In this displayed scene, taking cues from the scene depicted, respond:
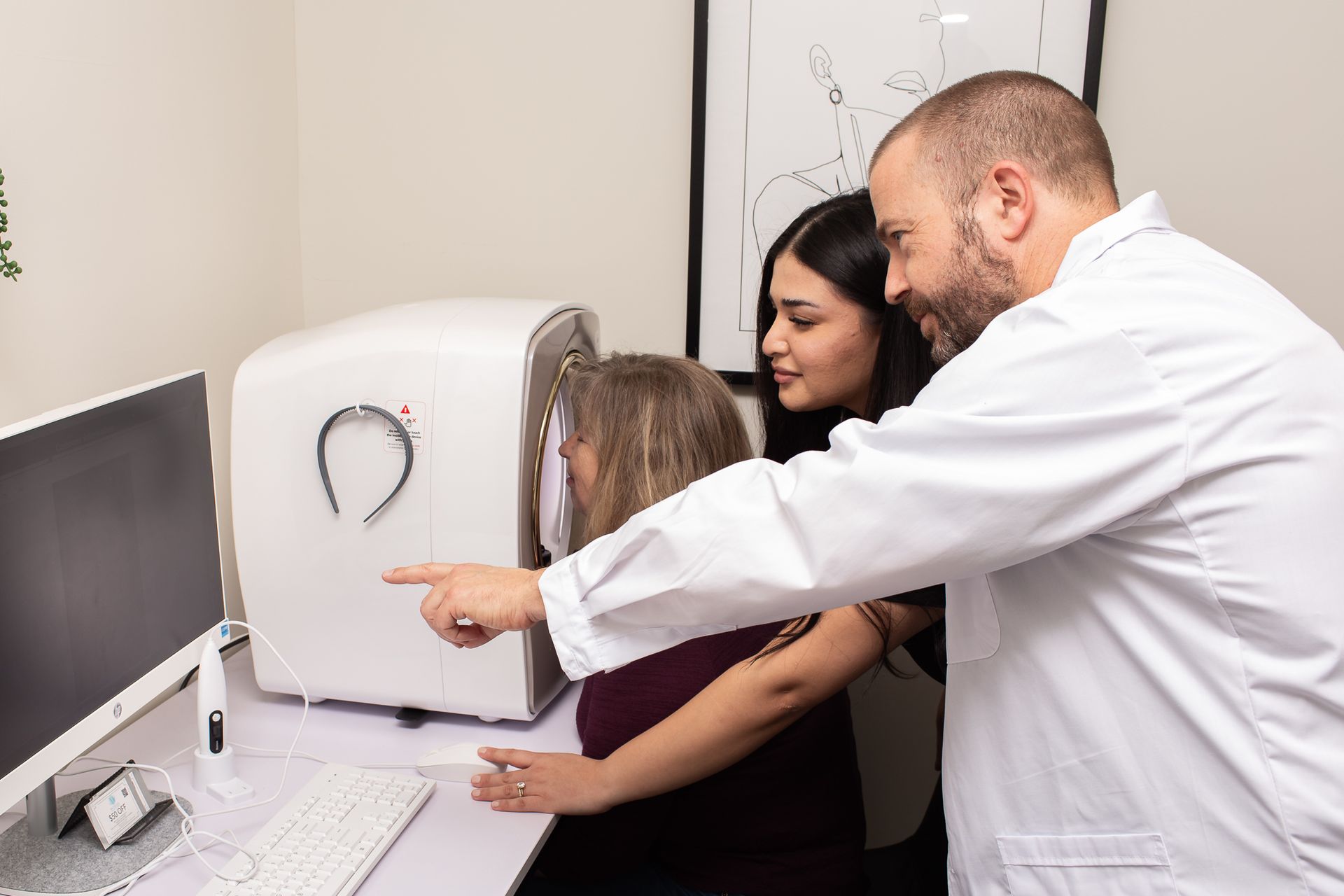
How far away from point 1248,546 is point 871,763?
1370 mm

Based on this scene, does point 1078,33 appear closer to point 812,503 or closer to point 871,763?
point 812,503

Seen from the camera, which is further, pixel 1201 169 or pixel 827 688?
pixel 1201 169

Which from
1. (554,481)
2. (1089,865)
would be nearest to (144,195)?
(554,481)

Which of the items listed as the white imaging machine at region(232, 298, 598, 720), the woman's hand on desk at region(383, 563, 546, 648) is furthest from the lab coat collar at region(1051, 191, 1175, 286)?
the white imaging machine at region(232, 298, 598, 720)

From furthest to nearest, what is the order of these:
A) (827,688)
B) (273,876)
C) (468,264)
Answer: (468,264) → (827,688) → (273,876)

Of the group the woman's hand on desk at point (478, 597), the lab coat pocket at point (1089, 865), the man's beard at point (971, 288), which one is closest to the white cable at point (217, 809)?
the woman's hand on desk at point (478, 597)

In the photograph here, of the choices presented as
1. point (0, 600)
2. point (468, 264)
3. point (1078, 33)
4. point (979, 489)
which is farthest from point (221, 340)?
point (1078, 33)

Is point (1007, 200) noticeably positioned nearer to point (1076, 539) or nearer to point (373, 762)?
point (1076, 539)

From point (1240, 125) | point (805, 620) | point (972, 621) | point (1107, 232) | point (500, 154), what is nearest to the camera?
point (1107, 232)

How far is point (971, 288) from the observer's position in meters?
0.93

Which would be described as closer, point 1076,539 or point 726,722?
point 1076,539

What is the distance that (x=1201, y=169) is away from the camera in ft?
5.42

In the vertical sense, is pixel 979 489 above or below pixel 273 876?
above

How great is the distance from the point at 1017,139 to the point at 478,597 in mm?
666
